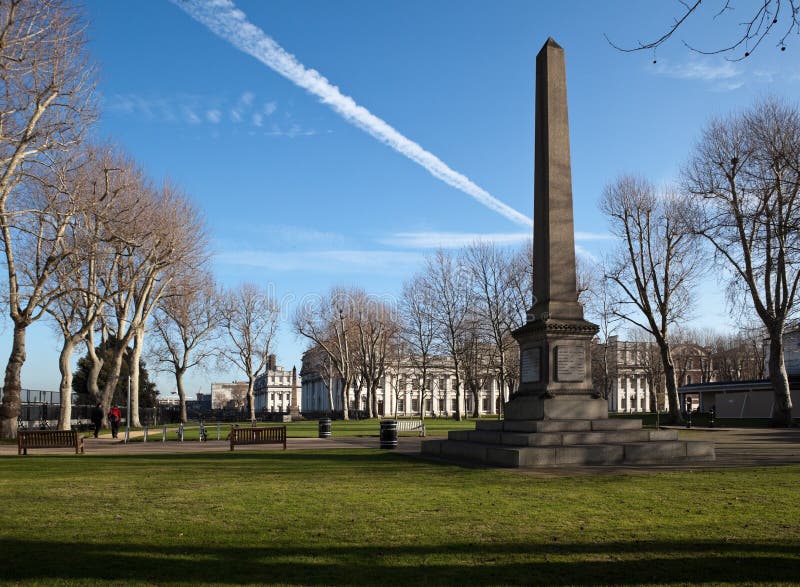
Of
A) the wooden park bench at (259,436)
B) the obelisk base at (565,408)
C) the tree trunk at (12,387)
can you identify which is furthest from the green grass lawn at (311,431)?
Answer: the obelisk base at (565,408)

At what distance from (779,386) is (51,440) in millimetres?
32901

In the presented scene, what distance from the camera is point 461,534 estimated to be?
7355mm

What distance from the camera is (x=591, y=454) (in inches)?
571

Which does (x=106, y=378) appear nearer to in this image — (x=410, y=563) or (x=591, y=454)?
(x=591, y=454)

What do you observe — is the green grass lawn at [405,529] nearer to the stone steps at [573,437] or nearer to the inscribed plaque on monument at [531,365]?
the stone steps at [573,437]

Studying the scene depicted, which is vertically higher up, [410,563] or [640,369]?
[410,563]

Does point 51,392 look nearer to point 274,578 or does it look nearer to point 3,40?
point 3,40

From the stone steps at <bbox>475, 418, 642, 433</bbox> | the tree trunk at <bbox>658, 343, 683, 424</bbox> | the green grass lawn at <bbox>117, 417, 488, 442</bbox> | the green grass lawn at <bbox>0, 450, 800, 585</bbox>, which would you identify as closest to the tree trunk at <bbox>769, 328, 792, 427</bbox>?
the tree trunk at <bbox>658, 343, 683, 424</bbox>

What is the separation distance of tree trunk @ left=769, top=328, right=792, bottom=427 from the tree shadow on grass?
31.8 metres

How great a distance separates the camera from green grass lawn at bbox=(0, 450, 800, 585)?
5879 millimetres

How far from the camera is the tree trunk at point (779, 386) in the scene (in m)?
34.7

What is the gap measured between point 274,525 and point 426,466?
743cm

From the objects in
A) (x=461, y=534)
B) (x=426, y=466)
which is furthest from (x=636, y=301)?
(x=461, y=534)

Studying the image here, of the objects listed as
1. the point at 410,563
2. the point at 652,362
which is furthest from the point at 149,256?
the point at 652,362
